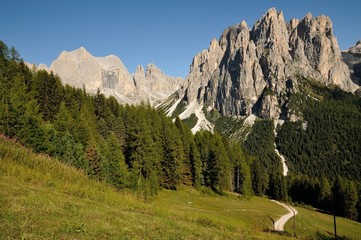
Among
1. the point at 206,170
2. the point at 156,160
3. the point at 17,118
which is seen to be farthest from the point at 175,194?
the point at 17,118

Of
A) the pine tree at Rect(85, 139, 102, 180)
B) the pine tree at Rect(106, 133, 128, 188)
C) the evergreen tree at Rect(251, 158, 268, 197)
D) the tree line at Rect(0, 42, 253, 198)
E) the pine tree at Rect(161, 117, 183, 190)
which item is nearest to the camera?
the tree line at Rect(0, 42, 253, 198)

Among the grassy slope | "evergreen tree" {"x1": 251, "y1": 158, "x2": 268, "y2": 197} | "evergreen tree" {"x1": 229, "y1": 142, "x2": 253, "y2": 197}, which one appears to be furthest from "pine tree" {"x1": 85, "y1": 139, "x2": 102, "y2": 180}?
"evergreen tree" {"x1": 251, "y1": 158, "x2": 268, "y2": 197}

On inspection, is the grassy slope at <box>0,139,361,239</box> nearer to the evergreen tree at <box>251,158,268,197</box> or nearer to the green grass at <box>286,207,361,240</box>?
the green grass at <box>286,207,361,240</box>

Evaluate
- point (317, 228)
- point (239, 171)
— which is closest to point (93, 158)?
point (317, 228)

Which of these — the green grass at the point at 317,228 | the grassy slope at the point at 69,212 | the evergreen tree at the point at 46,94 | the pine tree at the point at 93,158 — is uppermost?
the evergreen tree at the point at 46,94

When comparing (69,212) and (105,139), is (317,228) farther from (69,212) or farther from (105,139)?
(69,212)

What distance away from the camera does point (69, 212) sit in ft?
35.5

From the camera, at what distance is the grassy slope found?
28.7 ft

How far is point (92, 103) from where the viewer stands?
79.9m

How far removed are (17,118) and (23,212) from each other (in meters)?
32.9

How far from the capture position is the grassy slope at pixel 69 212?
8758 millimetres

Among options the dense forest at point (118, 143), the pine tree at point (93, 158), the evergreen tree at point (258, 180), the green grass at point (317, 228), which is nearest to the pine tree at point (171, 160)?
the dense forest at point (118, 143)

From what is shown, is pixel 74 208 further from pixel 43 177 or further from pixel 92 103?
pixel 92 103

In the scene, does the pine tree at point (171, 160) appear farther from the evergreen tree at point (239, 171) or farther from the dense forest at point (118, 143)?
the evergreen tree at point (239, 171)
